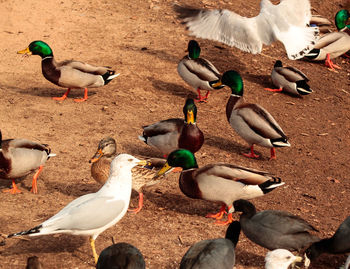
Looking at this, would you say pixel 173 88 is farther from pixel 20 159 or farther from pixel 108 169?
pixel 20 159

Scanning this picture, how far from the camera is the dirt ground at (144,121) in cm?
605

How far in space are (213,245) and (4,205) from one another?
2647 millimetres

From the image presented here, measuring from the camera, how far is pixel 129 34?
11758 millimetres

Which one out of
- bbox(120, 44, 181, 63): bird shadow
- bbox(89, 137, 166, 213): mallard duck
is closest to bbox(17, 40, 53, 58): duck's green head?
bbox(120, 44, 181, 63): bird shadow

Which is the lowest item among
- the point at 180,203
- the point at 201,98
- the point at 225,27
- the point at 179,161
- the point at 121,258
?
the point at 201,98

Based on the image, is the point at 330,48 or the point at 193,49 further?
the point at 330,48

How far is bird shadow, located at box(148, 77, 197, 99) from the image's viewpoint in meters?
9.95

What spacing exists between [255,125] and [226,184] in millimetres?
1725

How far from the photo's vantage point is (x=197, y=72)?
9.52m

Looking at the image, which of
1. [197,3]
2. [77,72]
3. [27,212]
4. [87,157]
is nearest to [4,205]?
[27,212]

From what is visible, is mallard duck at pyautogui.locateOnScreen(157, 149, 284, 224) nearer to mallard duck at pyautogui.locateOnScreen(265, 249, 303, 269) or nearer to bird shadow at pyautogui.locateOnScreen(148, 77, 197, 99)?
mallard duck at pyautogui.locateOnScreen(265, 249, 303, 269)

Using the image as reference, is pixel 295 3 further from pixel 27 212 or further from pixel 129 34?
pixel 27 212


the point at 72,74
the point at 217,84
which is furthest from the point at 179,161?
the point at 72,74

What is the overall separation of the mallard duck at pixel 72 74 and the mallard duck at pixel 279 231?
4457 mm
